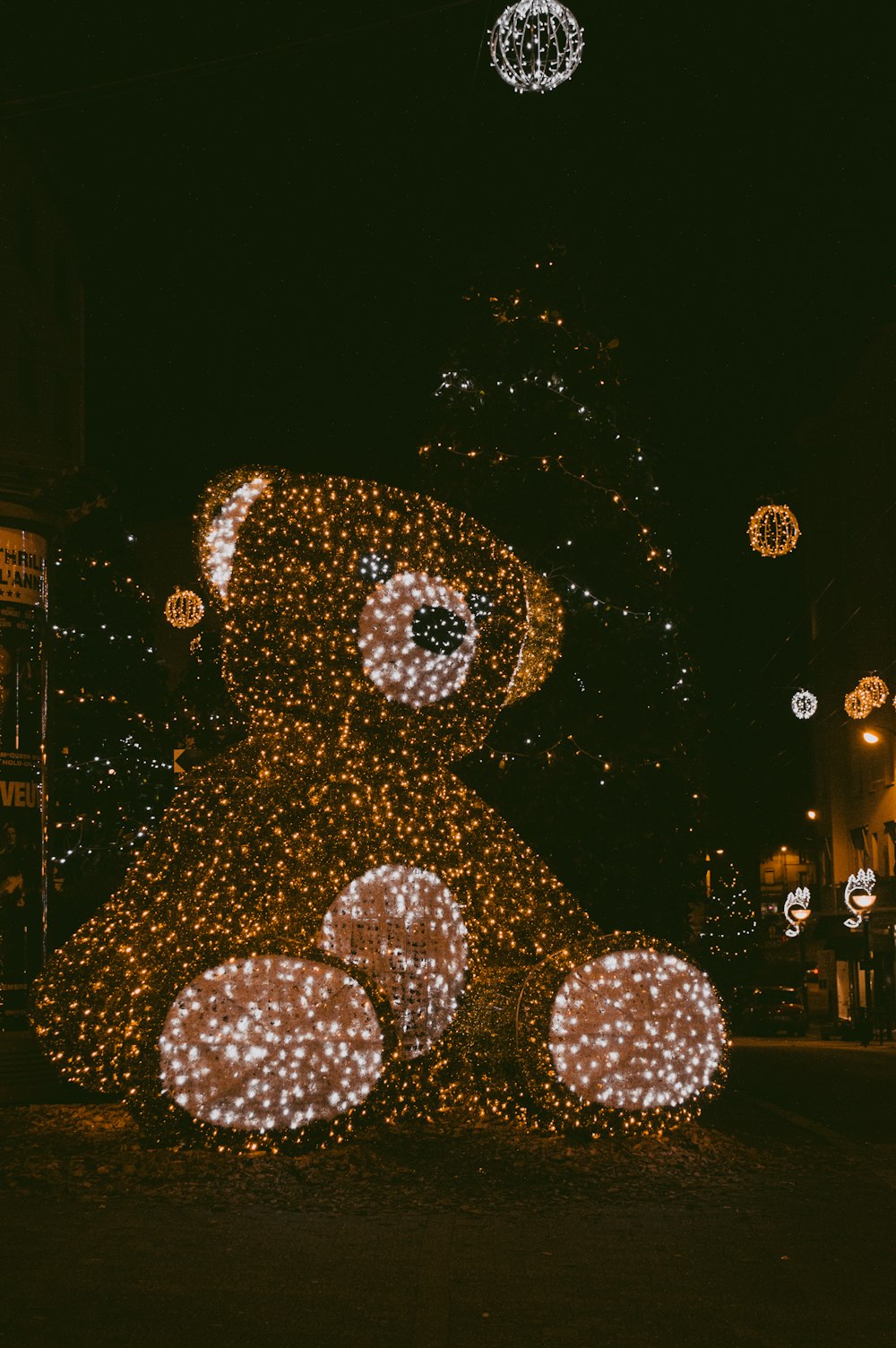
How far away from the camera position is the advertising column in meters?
16.5

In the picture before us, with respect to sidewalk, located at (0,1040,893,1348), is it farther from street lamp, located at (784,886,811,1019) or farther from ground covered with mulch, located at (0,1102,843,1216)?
street lamp, located at (784,886,811,1019)

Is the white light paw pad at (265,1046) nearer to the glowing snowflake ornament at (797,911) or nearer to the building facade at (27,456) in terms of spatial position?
the building facade at (27,456)

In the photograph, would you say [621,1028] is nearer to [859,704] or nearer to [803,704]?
[859,704]

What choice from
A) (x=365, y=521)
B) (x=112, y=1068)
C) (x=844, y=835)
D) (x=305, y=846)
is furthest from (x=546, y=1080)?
(x=844, y=835)

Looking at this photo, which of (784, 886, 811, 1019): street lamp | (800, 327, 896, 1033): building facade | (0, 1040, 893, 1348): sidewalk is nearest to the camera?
(0, 1040, 893, 1348): sidewalk

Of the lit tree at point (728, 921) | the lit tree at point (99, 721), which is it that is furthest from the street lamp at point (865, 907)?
the lit tree at point (728, 921)

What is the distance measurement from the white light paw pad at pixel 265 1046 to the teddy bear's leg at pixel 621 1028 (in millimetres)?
966

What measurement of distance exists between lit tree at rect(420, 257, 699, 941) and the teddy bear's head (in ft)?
4.63

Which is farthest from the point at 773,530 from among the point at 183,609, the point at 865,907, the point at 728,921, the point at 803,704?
the point at 803,704

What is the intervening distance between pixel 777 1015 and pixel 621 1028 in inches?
1058

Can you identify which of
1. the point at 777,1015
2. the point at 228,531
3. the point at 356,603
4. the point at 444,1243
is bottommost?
the point at 777,1015

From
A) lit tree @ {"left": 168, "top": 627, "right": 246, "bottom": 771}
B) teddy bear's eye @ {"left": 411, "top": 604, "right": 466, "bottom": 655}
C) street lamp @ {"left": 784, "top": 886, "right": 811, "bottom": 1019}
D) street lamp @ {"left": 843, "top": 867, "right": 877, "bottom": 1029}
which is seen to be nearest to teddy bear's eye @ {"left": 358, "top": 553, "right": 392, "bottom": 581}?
teddy bear's eye @ {"left": 411, "top": 604, "right": 466, "bottom": 655}

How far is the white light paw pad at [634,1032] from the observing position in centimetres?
746

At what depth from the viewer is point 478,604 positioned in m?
7.96
